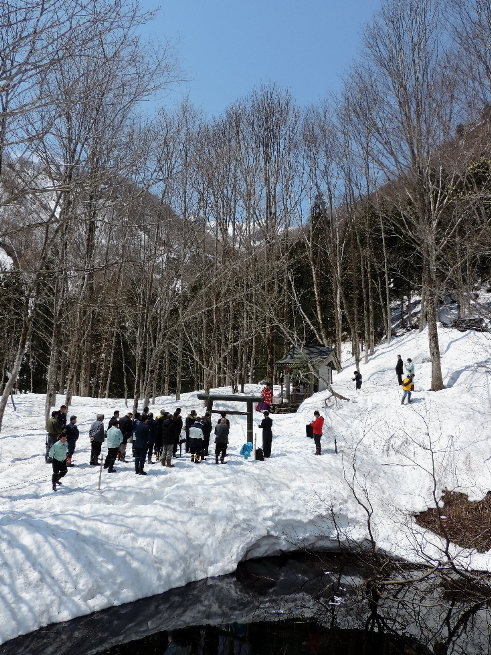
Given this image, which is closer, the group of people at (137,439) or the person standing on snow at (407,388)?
the group of people at (137,439)

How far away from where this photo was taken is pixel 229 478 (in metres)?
13.0

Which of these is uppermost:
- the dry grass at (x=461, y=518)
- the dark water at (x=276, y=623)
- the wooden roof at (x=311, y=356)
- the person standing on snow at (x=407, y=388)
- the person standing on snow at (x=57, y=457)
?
the wooden roof at (x=311, y=356)

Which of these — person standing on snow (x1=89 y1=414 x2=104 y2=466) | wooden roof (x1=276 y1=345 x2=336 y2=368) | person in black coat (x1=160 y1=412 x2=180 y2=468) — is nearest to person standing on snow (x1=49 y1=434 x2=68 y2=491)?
person standing on snow (x1=89 y1=414 x2=104 y2=466)

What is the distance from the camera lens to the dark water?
785cm

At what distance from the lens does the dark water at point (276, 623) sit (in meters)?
7.85

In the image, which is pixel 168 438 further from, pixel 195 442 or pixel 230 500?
pixel 230 500

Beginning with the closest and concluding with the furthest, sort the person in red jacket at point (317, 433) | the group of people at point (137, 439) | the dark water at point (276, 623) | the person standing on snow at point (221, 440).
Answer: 1. the dark water at point (276, 623)
2. the group of people at point (137, 439)
3. the person standing on snow at point (221, 440)
4. the person in red jacket at point (317, 433)

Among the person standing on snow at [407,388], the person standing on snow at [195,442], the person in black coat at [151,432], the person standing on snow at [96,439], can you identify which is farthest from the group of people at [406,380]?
the person standing on snow at [96,439]

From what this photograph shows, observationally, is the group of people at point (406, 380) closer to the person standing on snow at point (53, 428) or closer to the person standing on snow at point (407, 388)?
the person standing on snow at point (407, 388)

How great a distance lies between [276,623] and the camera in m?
8.77

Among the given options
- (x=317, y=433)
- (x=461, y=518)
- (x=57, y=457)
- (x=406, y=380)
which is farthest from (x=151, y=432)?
(x=406, y=380)

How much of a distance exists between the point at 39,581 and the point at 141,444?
4.36 meters

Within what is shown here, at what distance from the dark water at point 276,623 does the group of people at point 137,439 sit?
377 centimetres

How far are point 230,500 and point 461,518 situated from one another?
6.21m
